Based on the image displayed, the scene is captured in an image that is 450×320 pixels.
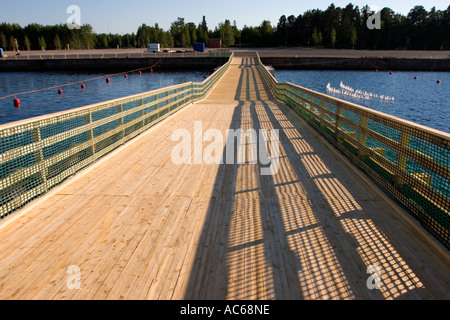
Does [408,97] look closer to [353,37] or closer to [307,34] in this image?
[353,37]

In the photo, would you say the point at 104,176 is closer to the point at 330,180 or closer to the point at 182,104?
the point at 330,180

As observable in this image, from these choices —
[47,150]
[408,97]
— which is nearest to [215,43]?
[408,97]

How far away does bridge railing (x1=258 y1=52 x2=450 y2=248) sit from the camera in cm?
387

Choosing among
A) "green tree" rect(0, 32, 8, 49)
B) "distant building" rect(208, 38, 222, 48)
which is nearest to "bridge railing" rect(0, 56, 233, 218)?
"distant building" rect(208, 38, 222, 48)

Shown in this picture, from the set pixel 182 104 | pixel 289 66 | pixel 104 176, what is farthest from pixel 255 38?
pixel 104 176

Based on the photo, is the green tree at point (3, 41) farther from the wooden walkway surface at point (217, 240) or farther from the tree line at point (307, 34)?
the wooden walkway surface at point (217, 240)

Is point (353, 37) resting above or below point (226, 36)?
below

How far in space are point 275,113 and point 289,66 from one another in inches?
2162

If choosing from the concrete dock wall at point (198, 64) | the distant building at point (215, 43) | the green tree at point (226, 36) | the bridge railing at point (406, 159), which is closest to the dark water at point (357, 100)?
the concrete dock wall at point (198, 64)

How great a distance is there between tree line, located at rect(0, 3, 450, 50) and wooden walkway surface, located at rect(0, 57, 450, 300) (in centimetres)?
11594

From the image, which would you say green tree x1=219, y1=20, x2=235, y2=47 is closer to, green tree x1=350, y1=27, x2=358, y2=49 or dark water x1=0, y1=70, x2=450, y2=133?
green tree x1=350, y1=27, x2=358, y2=49

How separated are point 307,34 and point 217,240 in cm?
15218

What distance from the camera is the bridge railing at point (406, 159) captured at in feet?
12.7

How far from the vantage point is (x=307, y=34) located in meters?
143
